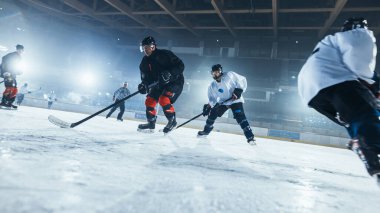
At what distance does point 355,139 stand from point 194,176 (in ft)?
3.55

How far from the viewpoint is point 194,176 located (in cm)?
133

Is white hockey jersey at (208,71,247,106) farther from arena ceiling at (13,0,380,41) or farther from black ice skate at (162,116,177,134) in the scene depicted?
arena ceiling at (13,0,380,41)

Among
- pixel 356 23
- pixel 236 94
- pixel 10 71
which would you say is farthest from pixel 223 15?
pixel 356 23

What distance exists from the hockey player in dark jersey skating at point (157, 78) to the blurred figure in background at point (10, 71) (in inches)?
160

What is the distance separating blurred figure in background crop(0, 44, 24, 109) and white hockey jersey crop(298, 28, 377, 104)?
6726mm

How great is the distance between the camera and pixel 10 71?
5957 mm

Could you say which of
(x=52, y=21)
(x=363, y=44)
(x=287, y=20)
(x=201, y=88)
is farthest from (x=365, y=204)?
(x=52, y=21)

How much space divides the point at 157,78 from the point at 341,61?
9.52ft

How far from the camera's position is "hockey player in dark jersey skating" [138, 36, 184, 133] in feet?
13.0

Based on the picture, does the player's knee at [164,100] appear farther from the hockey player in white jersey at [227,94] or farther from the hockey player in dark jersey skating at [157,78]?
the hockey player in white jersey at [227,94]

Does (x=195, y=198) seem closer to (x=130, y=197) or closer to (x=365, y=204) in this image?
(x=130, y=197)

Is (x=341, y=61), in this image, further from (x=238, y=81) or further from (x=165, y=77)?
(x=238, y=81)

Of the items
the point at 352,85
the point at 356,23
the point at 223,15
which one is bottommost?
the point at 352,85

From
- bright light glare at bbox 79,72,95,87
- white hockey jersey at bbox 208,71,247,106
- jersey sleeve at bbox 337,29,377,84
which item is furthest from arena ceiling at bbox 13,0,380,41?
jersey sleeve at bbox 337,29,377,84
